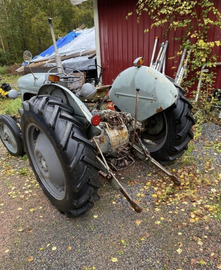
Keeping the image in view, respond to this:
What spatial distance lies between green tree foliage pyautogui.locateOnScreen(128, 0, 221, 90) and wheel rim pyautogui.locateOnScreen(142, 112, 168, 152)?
7.51ft

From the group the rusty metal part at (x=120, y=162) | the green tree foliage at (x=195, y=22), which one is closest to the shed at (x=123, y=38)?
the green tree foliage at (x=195, y=22)

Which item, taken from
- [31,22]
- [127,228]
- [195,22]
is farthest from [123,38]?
[31,22]

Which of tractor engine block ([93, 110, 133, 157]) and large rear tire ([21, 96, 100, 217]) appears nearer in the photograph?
large rear tire ([21, 96, 100, 217])

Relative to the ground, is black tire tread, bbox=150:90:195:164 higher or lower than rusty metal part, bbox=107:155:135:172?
higher

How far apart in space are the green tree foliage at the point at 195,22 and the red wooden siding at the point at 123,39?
0.20 m

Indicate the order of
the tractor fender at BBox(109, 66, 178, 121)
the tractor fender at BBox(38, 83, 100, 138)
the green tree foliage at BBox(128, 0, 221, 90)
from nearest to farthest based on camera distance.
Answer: the tractor fender at BBox(38, 83, 100, 138)
the tractor fender at BBox(109, 66, 178, 121)
the green tree foliage at BBox(128, 0, 221, 90)

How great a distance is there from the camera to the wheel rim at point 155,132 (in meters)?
2.65

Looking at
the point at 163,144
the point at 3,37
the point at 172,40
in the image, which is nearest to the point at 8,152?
the point at 163,144

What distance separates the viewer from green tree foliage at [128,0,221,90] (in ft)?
13.5

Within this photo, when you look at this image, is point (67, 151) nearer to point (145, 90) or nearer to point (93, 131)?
point (93, 131)

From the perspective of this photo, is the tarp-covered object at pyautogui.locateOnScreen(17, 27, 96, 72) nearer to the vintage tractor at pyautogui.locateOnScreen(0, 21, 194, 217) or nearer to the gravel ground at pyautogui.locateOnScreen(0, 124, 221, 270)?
the vintage tractor at pyautogui.locateOnScreen(0, 21, 194, 217)

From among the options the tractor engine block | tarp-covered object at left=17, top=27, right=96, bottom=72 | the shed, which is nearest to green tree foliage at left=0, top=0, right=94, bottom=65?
tarp-covered object at left=17, top=27, right=96, bottom=72

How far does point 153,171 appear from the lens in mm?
2865

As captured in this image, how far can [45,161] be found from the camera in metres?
2.23
